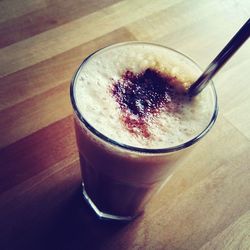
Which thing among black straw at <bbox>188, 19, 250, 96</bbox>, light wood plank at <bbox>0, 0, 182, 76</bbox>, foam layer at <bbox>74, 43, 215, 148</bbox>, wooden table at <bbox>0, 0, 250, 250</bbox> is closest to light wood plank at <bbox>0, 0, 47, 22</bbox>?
wooden table at <bbox>0, 0, 250, 250</bbox>

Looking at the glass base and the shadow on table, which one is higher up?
the glass base

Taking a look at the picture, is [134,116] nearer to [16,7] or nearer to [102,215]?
[102,215]

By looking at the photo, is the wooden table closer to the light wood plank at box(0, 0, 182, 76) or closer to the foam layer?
the light wood plank at box(0, 0, 182, 76)

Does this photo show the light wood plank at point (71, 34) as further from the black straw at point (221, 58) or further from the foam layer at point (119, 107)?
the black straw at point (221, 58)

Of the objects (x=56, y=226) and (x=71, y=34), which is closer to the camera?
(x=56, y=226)

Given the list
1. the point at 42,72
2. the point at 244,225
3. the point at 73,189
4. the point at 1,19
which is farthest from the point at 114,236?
the point at 1,19

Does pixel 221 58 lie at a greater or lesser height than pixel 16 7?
greater

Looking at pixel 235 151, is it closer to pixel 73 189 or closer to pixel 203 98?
pixel 203 98

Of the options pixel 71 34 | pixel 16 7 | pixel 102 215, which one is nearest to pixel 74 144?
pixel 102 215
